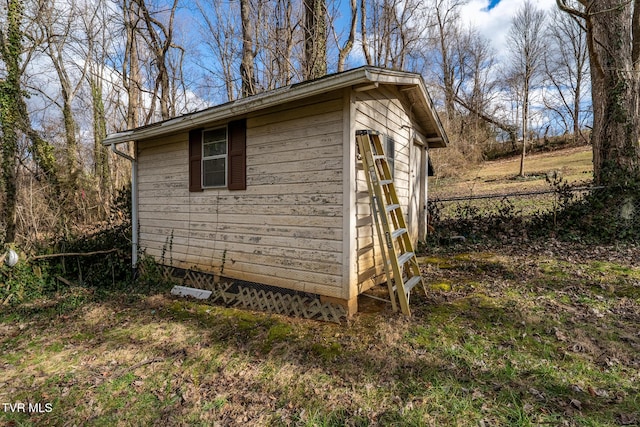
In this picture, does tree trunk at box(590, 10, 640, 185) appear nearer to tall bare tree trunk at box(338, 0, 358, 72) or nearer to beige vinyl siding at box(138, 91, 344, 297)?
beige vinyl siding at box(138, 91, 344, 297)

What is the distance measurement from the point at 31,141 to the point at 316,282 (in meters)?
10.9

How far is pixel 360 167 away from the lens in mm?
4195

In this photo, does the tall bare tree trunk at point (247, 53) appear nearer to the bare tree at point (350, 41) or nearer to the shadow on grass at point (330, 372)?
the bare tree at point (350, 41)

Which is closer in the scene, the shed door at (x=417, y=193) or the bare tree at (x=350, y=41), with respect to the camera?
the shed door at (x=417, y=193)

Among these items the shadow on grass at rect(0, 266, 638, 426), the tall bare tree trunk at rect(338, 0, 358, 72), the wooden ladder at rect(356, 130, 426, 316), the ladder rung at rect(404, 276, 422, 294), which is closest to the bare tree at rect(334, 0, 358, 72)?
the tall bare tree trunk at rect(338, 0, 358, 72)

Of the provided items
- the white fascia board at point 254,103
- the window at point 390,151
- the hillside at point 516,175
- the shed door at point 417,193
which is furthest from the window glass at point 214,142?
the hillside at point 516,175

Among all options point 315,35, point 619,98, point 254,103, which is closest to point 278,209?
point 254,103

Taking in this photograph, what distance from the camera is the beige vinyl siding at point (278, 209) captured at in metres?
4.08

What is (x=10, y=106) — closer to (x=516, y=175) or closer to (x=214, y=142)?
(x=214, y=142)

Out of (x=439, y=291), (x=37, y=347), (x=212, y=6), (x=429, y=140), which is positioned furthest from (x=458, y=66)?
(x=37, y=347)

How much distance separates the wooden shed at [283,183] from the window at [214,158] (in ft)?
0.06

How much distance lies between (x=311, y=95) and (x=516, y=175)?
1737 cm

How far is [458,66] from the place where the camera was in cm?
2428

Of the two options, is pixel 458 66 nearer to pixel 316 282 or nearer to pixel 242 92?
pixel 242 92
